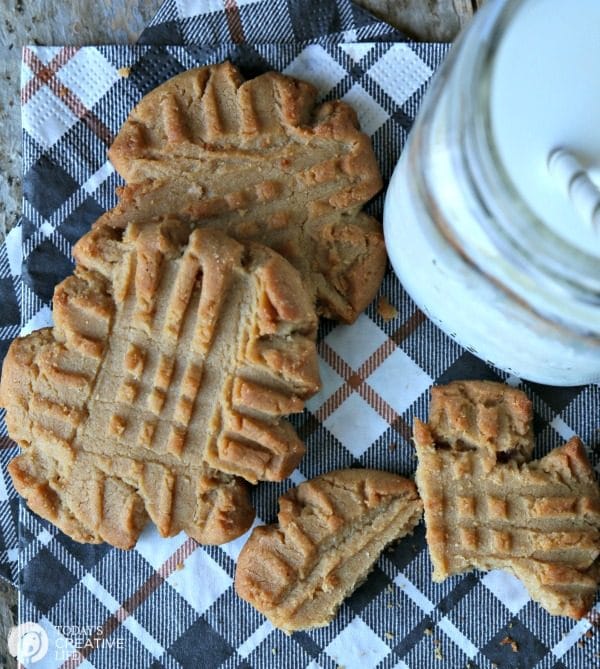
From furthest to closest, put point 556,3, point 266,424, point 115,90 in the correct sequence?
point 115,90, point 266,424, point 556,3

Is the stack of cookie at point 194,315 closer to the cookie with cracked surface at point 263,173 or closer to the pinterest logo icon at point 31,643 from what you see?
the cookie with cracked surface at point 263,173

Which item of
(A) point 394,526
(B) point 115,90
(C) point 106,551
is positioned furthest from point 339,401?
(B) point 115,90

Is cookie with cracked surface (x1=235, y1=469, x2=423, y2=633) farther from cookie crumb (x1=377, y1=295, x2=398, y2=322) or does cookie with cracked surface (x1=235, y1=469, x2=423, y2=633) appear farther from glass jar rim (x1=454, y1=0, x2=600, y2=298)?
glass jar rim (x1=454, y1=0, x2=600, y2=298)

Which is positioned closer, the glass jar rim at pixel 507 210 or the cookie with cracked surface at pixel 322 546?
the glass jar rim at pixel 507 210

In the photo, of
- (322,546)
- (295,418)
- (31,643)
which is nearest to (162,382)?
(295,418)

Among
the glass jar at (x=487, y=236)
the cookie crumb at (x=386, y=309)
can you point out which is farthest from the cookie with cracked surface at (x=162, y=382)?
the glass jar at (x=487, y=236)

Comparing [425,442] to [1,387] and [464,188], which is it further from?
[1,387]

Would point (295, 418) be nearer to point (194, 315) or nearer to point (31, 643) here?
point (194, 315)
